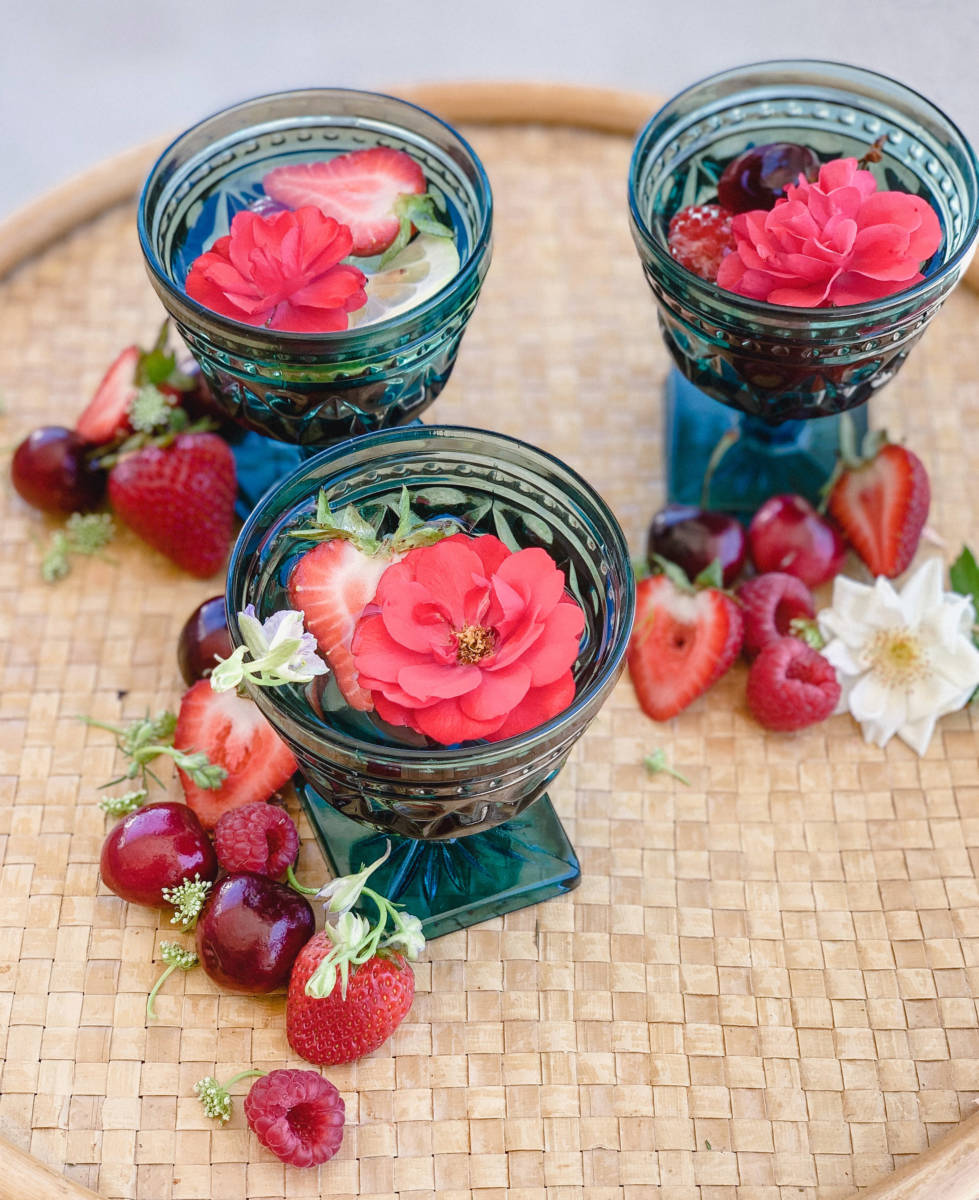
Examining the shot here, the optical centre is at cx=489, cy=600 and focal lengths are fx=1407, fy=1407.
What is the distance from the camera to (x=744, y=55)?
2479mm

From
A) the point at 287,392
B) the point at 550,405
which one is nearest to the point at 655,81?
the point at 550,405

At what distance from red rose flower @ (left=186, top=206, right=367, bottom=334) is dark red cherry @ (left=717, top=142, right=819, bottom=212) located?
31 centimetres

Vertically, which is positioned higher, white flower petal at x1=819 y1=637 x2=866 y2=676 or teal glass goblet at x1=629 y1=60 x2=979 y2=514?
teal glass goblet at x1=629 y1=60 x2=979 y2=514

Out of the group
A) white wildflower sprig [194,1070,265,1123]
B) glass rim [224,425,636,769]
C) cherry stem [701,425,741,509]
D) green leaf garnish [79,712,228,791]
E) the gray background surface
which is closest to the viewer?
glass rim [224,425,636,769]

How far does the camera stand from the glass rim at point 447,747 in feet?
2.74

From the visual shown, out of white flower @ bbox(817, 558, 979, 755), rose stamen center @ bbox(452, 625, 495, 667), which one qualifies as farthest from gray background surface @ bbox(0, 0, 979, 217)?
rose stamen center @ bbox(452, 625, 495, 667)

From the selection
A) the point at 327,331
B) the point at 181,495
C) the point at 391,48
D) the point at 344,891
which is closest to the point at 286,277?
the point at 327,331

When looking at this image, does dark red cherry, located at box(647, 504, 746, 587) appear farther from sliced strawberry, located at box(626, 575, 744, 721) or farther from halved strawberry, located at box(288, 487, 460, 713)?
halved strawberry, located at box(288, 487, 460, 713)

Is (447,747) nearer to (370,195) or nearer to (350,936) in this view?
(350,936)

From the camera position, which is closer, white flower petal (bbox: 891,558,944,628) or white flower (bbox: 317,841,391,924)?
white flower (bbox: 317,841,391,924)

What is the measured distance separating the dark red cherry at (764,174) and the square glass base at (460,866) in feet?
1.68

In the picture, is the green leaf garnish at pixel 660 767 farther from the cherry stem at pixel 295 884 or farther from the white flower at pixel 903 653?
the cherry stem at pixel 295 884

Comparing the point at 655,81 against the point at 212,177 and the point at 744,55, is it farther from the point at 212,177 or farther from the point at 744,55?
the point at 212,177

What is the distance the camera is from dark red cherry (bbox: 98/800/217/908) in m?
1.00
